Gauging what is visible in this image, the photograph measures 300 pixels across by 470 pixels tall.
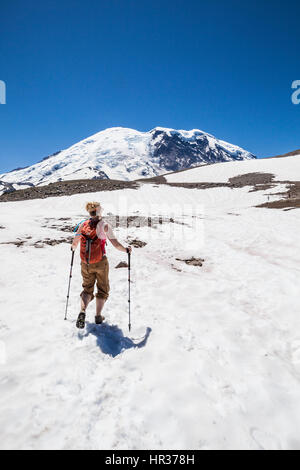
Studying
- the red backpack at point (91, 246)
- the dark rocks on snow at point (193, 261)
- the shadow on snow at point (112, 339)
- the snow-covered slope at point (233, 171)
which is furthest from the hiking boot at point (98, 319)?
the snow-covered slope at point (233, 171)

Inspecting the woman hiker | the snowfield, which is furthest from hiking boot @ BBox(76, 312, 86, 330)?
the snowfield

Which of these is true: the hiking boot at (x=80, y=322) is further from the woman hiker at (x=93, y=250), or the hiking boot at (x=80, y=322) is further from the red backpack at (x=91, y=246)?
the red backpack at (x=91, y=246)

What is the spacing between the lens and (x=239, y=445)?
10.7 feet

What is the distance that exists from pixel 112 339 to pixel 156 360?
133 cm

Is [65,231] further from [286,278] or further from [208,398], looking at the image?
[208,398]

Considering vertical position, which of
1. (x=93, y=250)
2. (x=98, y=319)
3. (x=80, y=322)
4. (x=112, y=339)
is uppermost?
(x=93, y=250)

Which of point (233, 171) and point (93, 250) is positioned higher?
point (233, 171)

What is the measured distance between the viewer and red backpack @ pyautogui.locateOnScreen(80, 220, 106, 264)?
553 cm

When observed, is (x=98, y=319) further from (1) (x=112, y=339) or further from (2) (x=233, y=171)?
(2) (x=233, y=171)

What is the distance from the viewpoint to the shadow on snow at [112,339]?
5.35 m

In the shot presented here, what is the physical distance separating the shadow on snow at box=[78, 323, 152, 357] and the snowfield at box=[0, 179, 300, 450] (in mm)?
33

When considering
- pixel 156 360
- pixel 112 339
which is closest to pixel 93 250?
pixel 112 339

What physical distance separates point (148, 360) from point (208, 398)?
1434 millimetres

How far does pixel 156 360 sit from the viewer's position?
494cm
